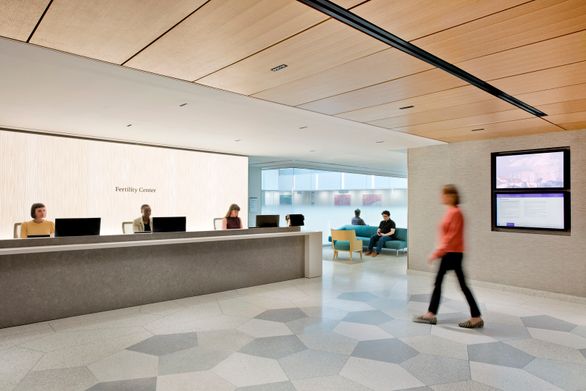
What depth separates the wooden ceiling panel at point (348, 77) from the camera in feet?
11.3

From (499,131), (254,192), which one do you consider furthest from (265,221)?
(254,192)

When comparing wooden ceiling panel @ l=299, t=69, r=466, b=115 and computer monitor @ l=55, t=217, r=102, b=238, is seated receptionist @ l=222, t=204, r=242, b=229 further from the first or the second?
wooden ceiling panel @ l=299, t=69, r=466, b=115

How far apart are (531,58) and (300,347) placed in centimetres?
347

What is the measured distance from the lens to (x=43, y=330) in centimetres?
443

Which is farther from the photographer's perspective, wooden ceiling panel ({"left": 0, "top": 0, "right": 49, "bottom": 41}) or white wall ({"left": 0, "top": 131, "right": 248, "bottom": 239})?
white wall ({"left": 0, "top": 131, "right": 248, "bottom": 239})

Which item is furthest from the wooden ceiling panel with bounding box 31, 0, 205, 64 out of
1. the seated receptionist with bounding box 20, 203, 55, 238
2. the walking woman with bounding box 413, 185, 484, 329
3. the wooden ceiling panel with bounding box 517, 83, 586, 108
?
the wooden ceiling panel with bounding box 517, 83, 586, 108

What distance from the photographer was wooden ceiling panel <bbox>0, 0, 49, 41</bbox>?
2521 mm

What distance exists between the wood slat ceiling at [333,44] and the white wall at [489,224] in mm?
2002

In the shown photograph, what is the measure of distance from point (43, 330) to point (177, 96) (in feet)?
10.6

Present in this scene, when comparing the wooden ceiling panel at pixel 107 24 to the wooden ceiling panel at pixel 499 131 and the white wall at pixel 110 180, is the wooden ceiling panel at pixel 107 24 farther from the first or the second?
the white wall at pixel 110 180

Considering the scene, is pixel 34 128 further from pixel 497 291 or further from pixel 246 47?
pixel 497 291

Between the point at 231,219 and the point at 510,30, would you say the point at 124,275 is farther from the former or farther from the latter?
the point at 510,30

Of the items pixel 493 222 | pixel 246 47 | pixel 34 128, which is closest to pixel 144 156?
pixel 34 128

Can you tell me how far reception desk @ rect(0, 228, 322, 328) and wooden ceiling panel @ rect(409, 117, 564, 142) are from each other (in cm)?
333
